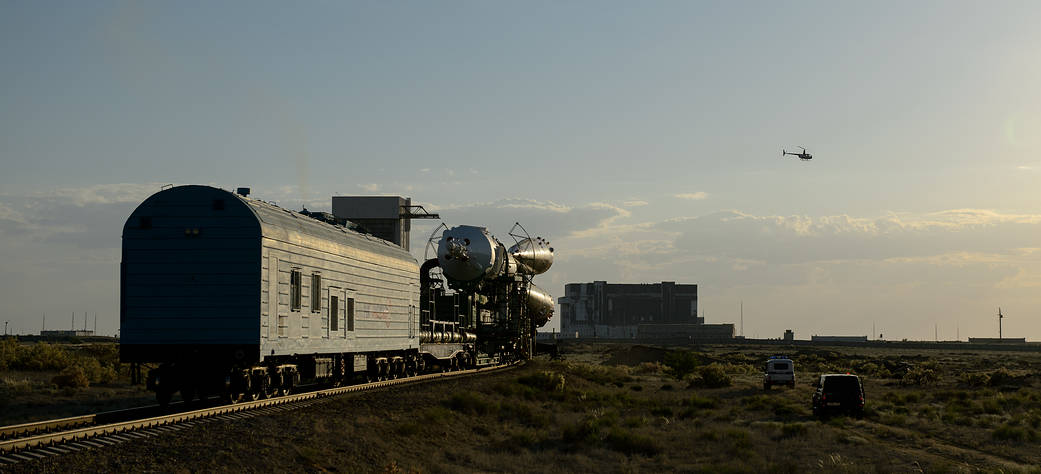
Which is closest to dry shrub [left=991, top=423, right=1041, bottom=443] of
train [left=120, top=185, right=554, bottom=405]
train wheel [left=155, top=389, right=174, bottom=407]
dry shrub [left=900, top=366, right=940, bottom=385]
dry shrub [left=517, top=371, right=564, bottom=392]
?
dry shrub [left=517, top=371, right=564, bottom=392]

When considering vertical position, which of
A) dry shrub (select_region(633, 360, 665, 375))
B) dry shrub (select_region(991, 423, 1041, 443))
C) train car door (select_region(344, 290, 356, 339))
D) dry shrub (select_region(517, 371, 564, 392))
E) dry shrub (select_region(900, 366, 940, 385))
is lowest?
dry shrub (select_region(633, 360, 665, 375))

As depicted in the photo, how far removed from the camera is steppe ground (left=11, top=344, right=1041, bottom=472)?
58.6 ft

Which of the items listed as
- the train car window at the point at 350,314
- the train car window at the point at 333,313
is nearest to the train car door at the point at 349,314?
the train car window at the point at 350,314

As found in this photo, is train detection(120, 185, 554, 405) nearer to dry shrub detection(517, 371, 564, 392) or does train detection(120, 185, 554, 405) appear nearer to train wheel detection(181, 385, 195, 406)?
train wheel detection(181, 385, 195, 406)

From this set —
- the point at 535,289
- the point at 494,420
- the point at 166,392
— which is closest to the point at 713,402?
the point at 494,420

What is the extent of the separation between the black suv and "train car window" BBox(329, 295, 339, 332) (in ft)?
60.7

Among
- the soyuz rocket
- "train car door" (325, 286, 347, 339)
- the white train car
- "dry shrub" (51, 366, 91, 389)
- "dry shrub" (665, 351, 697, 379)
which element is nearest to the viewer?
the white train car

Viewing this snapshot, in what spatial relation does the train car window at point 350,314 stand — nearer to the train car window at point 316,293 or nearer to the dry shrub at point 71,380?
the train car window at point 316,293

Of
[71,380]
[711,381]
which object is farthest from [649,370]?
[71,380]

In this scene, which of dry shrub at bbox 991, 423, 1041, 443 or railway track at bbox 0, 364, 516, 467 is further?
dry shrub at bbox 991, 423, 1041, 443

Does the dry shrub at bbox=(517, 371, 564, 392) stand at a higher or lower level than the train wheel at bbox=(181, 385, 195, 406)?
lower

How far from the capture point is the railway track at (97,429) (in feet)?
51.2

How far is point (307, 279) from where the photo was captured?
2688 cm

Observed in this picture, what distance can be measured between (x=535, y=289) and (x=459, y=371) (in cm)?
1488
